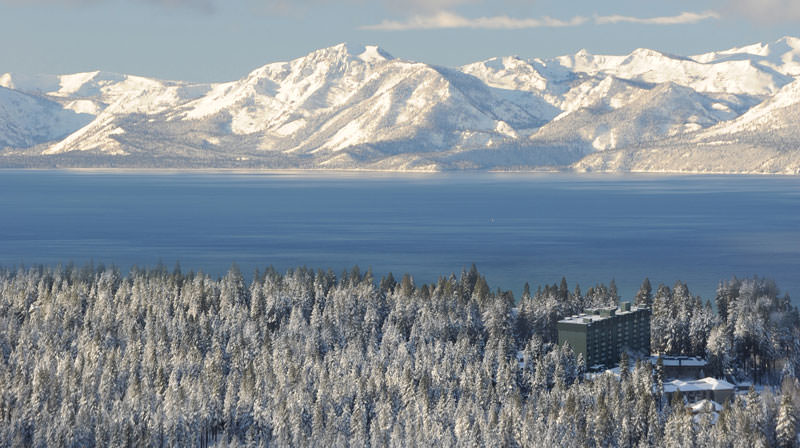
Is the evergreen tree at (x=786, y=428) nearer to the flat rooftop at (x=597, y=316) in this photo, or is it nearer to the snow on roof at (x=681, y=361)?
the snow on roof at (x=681, y=361)

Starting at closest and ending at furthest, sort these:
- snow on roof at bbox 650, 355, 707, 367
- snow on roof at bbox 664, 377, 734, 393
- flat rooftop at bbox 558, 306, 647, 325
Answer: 1. snow on roof at bbox 664, 377, 734, 393
2. snow on roof at bbox 650, 355, 707, 367
3. flat rooftop at bbox 558, 306, 647, 325

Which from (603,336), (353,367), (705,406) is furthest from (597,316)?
(353,367)

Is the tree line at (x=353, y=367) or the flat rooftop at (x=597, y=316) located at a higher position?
the flat rooftop at (x=597, y=316)

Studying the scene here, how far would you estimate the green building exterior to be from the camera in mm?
149125

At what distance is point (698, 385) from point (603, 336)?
1700cm

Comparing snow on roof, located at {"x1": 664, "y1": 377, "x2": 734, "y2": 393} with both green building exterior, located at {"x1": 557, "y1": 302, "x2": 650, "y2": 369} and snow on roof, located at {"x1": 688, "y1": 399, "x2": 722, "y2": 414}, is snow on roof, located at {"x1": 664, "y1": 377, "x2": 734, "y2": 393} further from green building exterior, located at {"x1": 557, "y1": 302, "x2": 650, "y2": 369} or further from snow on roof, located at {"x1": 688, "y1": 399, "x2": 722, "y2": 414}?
green building exterior, located at {"x1": 557, "y1": 302, "x2": 650, "y2": 369}

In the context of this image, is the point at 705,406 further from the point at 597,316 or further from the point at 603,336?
the point at 597,316

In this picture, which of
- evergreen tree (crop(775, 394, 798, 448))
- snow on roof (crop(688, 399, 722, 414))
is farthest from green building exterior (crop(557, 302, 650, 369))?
evergreen tree (crop(775, 394, 798, 448))

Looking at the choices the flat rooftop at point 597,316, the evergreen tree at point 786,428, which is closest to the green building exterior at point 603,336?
the flat rooftop at point 597,316

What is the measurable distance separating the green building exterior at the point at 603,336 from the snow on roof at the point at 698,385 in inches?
459

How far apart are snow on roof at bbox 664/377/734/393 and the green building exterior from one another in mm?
11658

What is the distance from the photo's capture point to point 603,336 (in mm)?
150875

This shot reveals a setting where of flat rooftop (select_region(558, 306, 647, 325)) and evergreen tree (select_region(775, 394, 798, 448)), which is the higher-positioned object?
flat rooftop (select_region(558, 306, 647, 325))

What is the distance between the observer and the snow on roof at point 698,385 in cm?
13525
